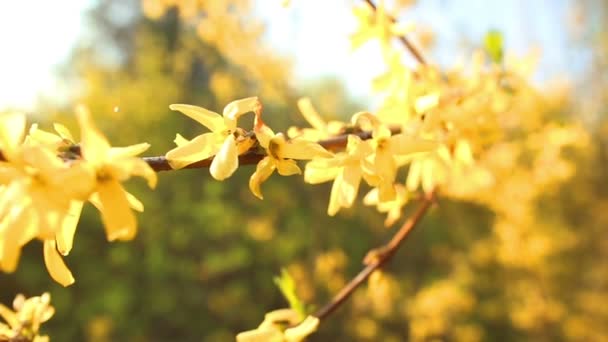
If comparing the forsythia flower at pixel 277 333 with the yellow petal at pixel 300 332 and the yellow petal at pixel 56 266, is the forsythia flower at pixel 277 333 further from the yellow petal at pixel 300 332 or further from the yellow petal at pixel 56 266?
the yellow petal at pixel 56 266

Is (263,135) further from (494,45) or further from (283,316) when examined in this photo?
(494,45)

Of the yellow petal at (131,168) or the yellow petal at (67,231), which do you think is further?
the yellow petal at (67,231)

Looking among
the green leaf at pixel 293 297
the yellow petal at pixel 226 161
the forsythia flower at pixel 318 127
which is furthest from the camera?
the green leaf at pixel 293 297

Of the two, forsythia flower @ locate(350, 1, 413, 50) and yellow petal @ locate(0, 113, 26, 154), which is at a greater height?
forsythia flower @ locate(350, 1, 413, 50)

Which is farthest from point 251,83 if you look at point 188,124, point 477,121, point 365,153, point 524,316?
point 365,153

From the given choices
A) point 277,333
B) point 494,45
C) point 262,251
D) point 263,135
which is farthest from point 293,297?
point 262,251

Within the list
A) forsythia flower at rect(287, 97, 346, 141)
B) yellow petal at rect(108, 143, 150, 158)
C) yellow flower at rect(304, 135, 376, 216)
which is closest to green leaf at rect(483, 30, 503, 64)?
forsythia flower at rect(287, 97, 346, 141)

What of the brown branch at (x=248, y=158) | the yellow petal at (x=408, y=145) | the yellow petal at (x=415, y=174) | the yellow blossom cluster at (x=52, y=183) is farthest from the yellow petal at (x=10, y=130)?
the yellow petal at (x=415, y=174)

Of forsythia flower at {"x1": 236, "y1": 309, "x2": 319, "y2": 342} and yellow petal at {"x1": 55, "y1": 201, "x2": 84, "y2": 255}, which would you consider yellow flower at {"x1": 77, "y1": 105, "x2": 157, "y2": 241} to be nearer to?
yellow petal at {"x1": 55, "y1": 201, "x2": 84, "y2": 255}
